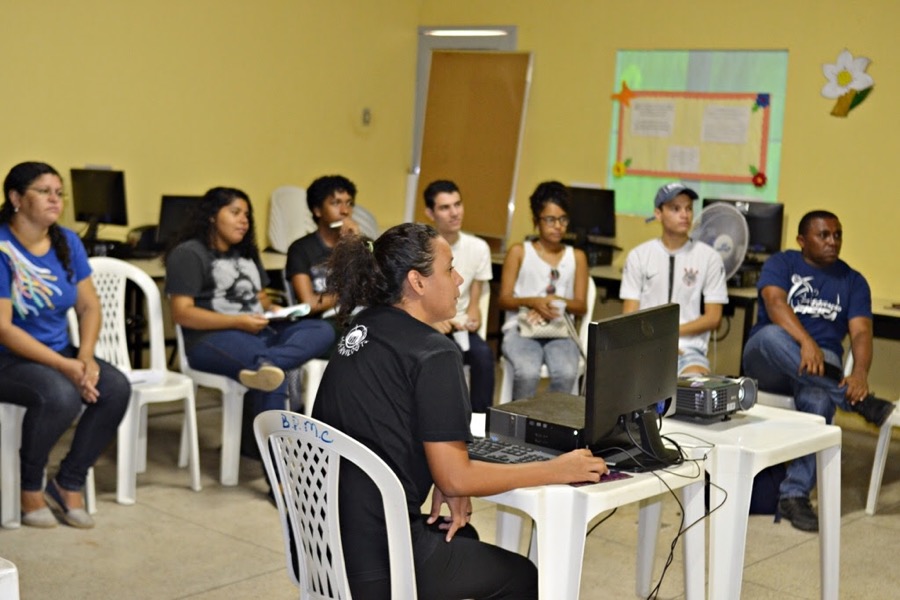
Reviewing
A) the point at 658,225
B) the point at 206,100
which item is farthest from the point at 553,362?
the point at 206,100

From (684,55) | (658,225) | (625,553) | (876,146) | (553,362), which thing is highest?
(684,55)

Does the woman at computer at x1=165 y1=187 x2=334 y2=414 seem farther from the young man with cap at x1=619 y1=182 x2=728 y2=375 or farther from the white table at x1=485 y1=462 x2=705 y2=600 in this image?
the white table at x1=485 y1=462 x2=705 y2=600

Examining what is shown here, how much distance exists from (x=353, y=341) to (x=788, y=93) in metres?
4.55

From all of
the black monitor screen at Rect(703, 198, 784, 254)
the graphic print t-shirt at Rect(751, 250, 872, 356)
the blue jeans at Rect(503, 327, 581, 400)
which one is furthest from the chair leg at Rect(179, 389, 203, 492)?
the black monitor screen at Rect(703, 198, 784, 254)

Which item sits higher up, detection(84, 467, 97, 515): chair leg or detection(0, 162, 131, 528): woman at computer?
detection(0, 162, 131, 528): woman at computer

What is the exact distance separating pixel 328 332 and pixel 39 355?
1125mm

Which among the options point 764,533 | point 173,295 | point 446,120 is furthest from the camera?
point 446,120

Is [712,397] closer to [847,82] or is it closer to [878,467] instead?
[878,467]

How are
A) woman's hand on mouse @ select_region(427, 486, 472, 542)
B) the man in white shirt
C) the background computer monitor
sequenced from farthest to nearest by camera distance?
the background computer monitor < the man in white shirt < woman's hand on mouse @ select_region(427, 486, 472, 542)

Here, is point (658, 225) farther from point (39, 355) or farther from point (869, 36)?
point (39, 355)

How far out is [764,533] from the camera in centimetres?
412

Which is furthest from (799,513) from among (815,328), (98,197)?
(98,197)

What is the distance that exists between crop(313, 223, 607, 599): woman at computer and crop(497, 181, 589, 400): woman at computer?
2.58 metres

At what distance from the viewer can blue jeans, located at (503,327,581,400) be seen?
16.3 ft
